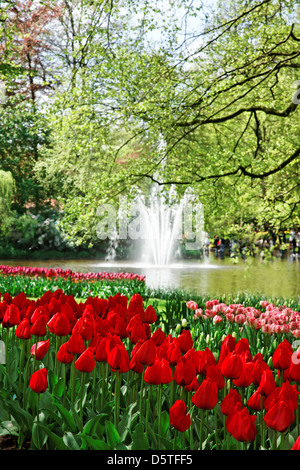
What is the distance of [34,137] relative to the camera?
25500 mm

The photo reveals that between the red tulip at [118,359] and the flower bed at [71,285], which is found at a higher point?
the red tulip at [118,359]

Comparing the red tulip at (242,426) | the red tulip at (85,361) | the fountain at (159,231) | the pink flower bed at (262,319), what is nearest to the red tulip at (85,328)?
the red tulip at (85,361)

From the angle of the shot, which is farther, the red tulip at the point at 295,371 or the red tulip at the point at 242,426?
the red tulip at the point at 295,371

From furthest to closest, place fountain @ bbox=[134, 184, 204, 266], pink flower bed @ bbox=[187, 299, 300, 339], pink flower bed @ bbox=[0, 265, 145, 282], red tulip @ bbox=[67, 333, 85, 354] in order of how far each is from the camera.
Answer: fountain @ bbox=[134, 184, 204, 266] → pink flower bed @ bbox=[0, 265, 145, 282] → pink flower bed @ bbox=[187, 299, 300, 339] → red tulip @ bbox=[67, 333, 85, 354]

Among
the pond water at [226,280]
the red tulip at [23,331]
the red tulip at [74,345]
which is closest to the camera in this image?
the red tulip at [74,345]

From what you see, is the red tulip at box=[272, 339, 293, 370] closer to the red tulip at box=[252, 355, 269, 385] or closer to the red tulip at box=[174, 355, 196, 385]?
the red tulip at box=[252, 355, 269, 385]

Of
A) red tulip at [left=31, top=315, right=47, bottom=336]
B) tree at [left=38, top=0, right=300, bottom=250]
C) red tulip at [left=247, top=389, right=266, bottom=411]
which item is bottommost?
red tulip at [left=247, top=389, right=266, bottom=411]

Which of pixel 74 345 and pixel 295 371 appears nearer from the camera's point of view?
pixel 295 371

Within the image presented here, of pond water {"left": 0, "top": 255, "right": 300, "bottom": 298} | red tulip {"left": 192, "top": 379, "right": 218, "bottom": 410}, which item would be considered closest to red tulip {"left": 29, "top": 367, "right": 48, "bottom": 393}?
red tulip {"left": 192, "top": 379, "right": 218, "bottom": 410}

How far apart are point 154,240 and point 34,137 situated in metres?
8.70

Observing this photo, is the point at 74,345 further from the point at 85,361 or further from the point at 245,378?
the point at 245,378

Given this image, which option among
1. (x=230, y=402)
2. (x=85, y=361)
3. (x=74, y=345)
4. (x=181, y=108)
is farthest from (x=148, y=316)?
(x=181, y=108)

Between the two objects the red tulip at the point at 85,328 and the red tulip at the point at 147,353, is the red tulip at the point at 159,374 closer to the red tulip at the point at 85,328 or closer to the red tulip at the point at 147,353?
the red tulip at the point at 147,353

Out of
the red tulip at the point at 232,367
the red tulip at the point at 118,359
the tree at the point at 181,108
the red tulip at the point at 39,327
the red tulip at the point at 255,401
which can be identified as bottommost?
the red tulip at the point at 255,401
